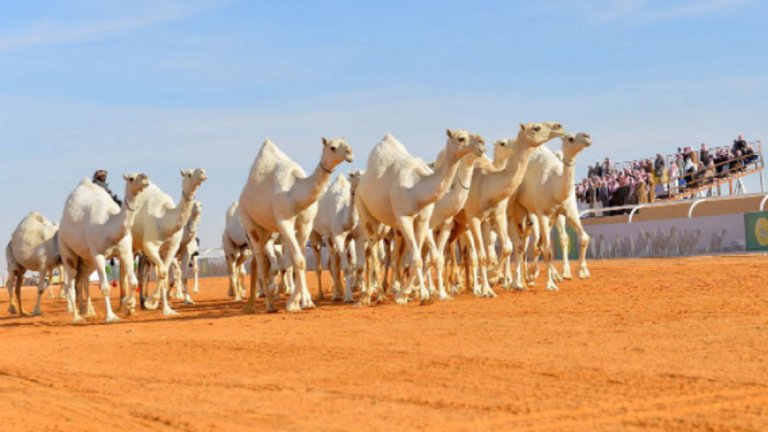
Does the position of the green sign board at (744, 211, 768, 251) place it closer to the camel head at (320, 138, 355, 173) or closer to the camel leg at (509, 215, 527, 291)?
the camel leg at (509, 215, 527, 291)

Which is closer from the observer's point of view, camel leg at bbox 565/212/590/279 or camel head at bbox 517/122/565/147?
camel head at bbox 517/122/565/147

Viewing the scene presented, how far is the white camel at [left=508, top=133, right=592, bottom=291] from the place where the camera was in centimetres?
2252

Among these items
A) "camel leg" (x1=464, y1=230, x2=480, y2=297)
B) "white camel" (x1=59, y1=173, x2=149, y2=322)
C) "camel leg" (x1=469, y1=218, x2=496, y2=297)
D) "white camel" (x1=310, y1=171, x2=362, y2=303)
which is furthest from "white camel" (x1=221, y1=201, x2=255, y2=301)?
"camel leg" (x1=469, y1=218, x2=496, y2=297)

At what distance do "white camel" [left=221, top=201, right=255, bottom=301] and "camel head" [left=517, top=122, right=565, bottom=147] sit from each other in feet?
31.8

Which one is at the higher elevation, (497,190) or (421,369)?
(497,190)

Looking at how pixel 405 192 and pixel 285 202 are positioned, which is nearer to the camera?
pixel 285 202

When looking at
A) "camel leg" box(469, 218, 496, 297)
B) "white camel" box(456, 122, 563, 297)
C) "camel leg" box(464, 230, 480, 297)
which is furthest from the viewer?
"camel leg" box(464, 230, 480, 297)

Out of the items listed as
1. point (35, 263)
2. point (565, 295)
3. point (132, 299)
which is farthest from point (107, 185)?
point (565, 295)

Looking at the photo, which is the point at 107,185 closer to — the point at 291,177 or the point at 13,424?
the point at 291,177

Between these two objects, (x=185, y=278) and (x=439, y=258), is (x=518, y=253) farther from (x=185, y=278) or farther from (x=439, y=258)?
(x=185, y=278)

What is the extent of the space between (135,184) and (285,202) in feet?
9.08

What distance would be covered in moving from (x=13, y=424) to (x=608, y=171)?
45.0 metres

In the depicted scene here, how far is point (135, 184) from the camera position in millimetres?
20219

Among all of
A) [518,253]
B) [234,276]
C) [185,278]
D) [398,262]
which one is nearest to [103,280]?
[398,262]
